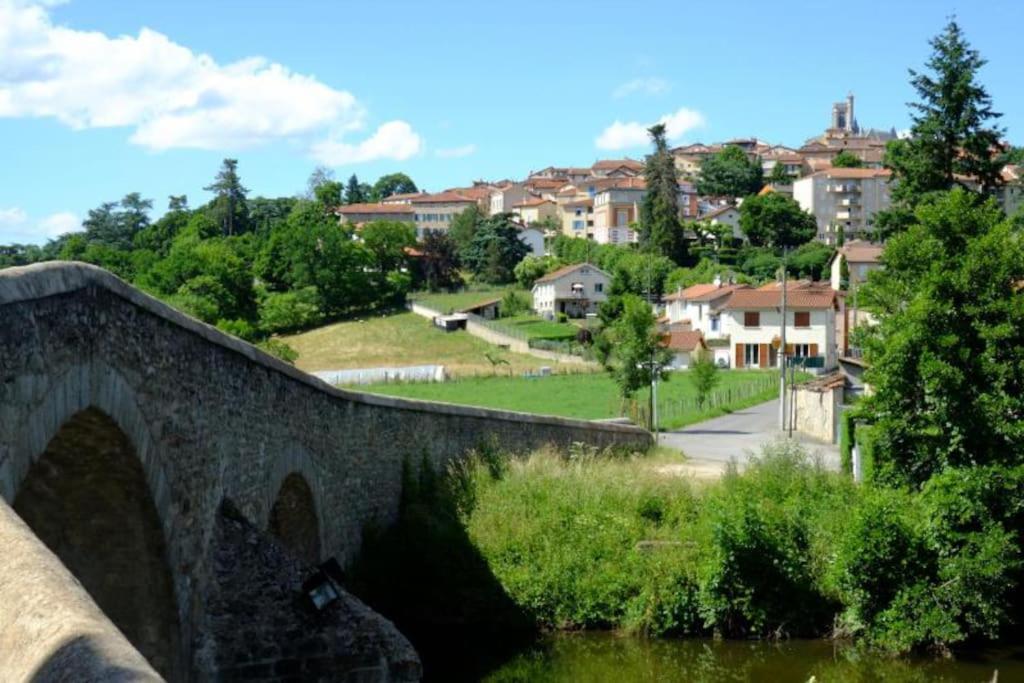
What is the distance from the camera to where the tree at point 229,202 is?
443 feet

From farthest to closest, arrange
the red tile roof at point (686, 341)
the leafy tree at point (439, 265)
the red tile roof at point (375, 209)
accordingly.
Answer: the red tile roof at point (375, 209)
the leafy tree at point (439, 265)
the red tile roof at point (686, 341)

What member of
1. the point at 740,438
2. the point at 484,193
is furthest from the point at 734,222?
the point at 740,438

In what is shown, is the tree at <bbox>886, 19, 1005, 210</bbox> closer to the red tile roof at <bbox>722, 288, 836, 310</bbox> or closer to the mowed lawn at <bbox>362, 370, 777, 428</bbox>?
the mowed lawn at <bbox>362, 370, 777, 428</bbox>

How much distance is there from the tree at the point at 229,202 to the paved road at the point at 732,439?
97.6 m

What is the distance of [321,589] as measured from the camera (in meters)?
12.7

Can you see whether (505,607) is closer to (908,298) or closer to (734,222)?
(908,298)

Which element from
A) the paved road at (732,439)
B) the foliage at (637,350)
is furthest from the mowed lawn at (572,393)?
the foliage at (637,350)

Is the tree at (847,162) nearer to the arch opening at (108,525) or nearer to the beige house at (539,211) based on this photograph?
the beige house at (539,211)

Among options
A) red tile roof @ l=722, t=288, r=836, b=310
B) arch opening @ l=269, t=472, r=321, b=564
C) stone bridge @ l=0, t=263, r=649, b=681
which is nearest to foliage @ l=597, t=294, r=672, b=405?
arch opening @ l=269, t=472, r=321, b=564

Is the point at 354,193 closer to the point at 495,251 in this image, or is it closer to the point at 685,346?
the point at 495,251

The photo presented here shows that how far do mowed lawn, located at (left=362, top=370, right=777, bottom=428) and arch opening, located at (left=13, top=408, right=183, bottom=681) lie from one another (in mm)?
28704

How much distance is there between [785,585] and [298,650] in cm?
1032

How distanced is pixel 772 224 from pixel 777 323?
157 feet

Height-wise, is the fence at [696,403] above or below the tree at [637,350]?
below
